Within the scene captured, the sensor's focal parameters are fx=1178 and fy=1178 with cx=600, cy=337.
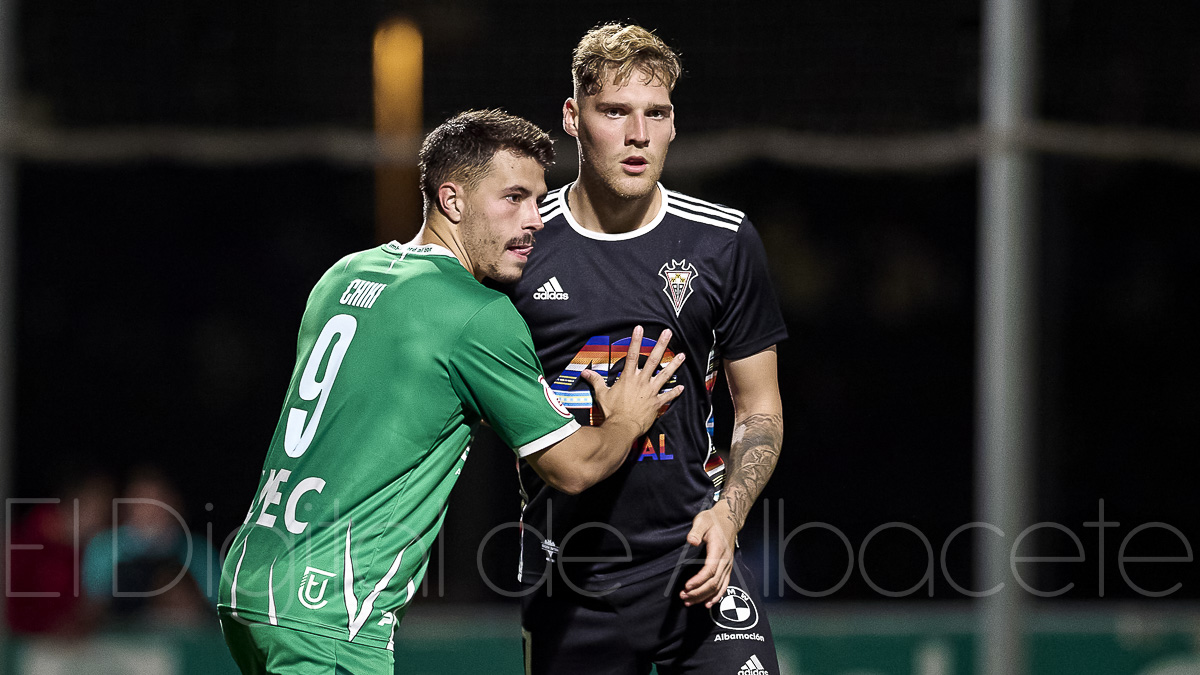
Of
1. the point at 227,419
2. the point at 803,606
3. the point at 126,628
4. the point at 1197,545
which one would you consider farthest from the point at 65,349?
the point at 1197,545

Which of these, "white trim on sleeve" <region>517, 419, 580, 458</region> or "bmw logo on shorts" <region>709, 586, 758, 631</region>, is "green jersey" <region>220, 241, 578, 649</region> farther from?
"bmw logo on shorts" <region>709, 586, 758, 631</region>

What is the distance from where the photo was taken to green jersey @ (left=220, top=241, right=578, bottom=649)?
241 centimetres

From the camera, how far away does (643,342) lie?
293cm

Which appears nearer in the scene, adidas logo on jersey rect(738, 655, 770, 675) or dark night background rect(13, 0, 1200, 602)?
adidas logo on jersey rect(738, 655, 770, 675)

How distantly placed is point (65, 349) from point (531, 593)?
540 centimetres

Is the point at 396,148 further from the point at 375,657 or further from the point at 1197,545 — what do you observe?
the point at 1197,545

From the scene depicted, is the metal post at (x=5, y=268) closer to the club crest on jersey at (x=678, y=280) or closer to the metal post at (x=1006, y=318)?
the club crest on jersey at (x=678, y=280)

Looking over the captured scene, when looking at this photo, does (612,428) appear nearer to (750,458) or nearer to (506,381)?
(506,381)

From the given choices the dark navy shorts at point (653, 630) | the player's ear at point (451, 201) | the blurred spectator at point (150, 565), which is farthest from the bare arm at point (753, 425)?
the blurred spectator at point (150, 565)

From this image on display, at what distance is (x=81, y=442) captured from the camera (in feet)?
23.8

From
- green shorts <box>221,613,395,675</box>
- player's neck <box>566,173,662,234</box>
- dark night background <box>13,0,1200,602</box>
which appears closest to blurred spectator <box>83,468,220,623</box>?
dark night background <box>13,0,1200,602</box>

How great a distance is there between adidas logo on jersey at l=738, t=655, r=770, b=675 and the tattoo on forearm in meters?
0.35

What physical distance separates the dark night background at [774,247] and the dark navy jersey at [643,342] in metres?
3.58

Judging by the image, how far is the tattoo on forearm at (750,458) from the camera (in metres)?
2.91
